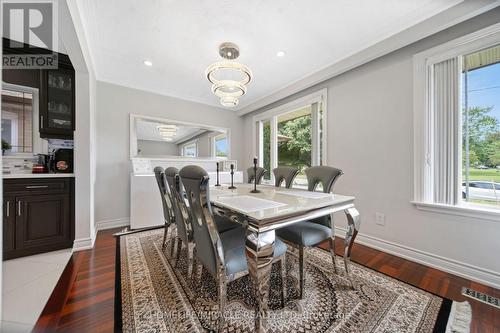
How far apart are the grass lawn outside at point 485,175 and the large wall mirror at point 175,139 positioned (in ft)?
12.6

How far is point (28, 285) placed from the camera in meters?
1.81

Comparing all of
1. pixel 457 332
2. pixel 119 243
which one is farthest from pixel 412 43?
pixel 119 243

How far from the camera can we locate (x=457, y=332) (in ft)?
4.43

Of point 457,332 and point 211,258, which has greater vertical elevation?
point 211,258

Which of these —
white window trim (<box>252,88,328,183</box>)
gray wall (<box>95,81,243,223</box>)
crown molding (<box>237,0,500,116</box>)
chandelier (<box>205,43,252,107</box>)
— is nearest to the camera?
crown molding (<box>237,0,500,116</box>)

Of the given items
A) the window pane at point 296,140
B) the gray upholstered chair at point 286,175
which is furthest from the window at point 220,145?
the gray upholstered chair at point 286,175

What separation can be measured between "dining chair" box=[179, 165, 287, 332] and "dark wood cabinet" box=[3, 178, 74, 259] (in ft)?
6.87

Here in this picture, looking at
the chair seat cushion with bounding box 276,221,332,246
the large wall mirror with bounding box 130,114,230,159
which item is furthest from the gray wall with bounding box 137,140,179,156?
the chair seat cushion with bounding box 276,221,332,246

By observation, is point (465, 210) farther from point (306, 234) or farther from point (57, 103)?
point (57, 103)

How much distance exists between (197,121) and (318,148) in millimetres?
2462

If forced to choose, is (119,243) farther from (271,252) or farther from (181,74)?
(181,74)

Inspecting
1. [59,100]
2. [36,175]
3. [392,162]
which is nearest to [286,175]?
[392,162]

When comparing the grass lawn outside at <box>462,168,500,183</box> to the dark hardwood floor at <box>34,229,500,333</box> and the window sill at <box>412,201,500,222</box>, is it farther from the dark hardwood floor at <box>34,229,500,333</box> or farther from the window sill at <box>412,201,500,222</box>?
the dark hardwood floor at <box>34,229,500,333</box>

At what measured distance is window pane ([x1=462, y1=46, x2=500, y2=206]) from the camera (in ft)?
6.31
